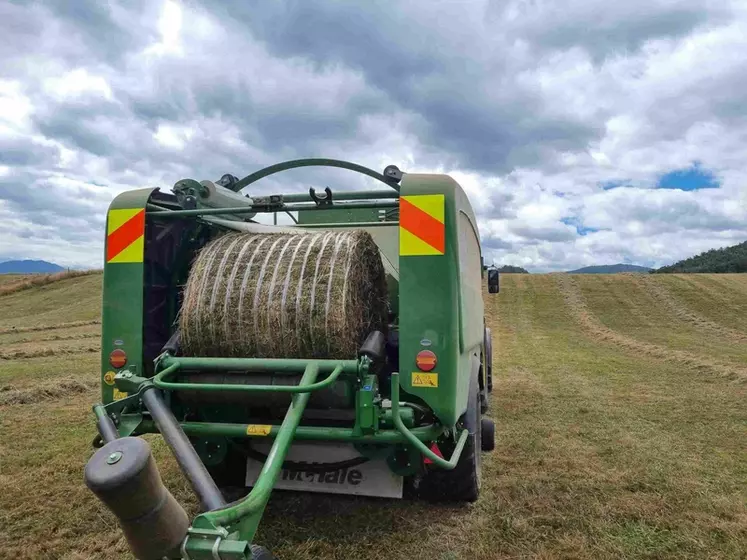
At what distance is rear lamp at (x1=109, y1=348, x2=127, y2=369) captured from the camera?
4070mm

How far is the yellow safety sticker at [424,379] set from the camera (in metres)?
3.50

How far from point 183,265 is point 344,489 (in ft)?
7.05

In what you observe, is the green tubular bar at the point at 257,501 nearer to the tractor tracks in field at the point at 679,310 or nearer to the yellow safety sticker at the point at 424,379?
the yellow safety sticker at the point at 424,379

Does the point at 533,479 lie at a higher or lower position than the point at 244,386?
lower

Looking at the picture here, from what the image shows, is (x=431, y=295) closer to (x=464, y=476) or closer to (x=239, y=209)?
(x=239, y=209)

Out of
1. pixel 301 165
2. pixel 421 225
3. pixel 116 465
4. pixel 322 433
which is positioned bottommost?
pixel 322 433

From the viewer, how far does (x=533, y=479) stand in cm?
500

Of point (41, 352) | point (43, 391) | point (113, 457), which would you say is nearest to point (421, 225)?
point (113, 457)

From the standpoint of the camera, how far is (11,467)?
5.16 m

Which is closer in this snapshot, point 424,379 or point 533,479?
point 424,379

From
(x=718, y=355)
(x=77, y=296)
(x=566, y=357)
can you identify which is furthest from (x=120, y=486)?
(x=77, y=296)

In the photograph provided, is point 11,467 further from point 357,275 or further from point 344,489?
point 357,275

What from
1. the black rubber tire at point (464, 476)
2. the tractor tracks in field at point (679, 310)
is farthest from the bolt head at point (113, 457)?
the tractor tracks in field at point (679, 310)

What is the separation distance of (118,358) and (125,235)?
89cm
